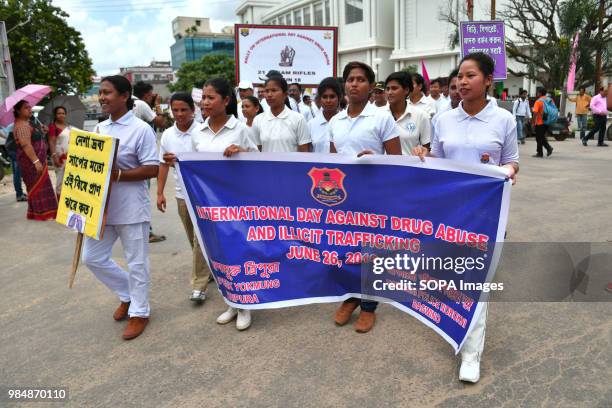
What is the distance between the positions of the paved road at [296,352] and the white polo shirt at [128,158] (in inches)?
34.7

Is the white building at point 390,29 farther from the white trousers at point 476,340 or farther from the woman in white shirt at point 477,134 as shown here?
the white trousers at point 476,340

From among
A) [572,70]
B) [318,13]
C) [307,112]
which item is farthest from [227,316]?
[318,13]

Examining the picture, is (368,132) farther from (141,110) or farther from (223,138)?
(141,110)

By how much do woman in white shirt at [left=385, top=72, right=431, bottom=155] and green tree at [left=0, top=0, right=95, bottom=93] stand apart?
25.3m

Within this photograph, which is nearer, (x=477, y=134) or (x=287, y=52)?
(x=477, y=134)

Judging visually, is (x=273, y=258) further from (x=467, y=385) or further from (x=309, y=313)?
(x=467, y=385)

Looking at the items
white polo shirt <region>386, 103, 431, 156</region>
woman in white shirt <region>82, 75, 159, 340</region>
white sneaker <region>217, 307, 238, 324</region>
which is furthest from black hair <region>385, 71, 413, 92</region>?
white sneaker <region>217, 307, 238, 324</region>

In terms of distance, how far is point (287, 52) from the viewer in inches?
281

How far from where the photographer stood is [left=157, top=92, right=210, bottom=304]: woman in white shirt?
12.5 feet

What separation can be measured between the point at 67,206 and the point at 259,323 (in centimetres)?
164

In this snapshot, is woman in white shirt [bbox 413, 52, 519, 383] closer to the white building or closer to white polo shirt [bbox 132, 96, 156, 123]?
white polo shirt [bbox 132, 96, 156, 123]

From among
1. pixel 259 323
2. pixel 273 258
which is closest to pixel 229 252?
pixel 273 258

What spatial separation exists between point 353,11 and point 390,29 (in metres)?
4.73

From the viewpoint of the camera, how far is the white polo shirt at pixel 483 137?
2756mm
